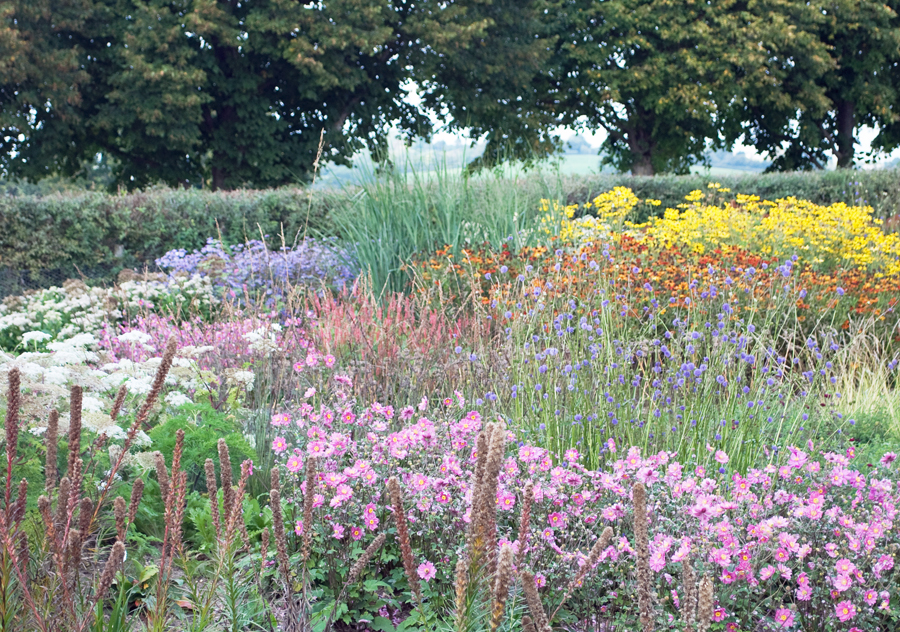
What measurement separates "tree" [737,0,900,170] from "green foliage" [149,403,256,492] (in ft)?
79.3

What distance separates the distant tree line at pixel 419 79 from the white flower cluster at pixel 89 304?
803cm

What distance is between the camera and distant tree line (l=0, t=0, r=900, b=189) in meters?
17.8

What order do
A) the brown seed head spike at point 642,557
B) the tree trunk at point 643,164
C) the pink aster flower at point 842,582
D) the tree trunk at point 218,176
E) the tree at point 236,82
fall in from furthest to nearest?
1. the tree trunk at point 643,164
2. the tree trunk at point 218,176
3. the tree at point 236,82
4. the pink aster flower at point 842,582
5. the brown seed head spike at point 642,557

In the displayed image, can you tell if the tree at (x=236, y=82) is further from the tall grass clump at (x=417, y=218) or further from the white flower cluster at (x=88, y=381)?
the white flower cluster at (x=88, y=381)

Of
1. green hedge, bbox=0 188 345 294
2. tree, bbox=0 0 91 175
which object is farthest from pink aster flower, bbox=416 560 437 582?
tree, bbox=0 0 91 175

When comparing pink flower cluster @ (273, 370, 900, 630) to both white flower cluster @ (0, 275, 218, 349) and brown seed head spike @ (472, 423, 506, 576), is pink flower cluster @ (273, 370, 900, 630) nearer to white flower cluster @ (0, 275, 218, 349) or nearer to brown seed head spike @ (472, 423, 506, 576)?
brown seed head spike @ (472, 423, 506, 576)

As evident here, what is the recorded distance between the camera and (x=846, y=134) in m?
26.4

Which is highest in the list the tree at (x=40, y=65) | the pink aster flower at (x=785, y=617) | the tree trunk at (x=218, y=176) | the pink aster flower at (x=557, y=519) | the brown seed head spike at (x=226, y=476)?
the tree at (x=40, y=65)

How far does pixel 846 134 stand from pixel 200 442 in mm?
28567

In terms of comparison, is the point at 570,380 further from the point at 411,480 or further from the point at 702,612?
the point at 702,612

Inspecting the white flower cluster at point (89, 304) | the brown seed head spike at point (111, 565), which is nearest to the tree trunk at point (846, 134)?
the white flower cluster at point (89, 304)

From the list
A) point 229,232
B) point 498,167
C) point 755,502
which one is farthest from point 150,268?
point 755,502

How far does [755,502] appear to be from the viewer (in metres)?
2.48

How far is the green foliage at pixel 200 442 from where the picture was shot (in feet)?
9.38
